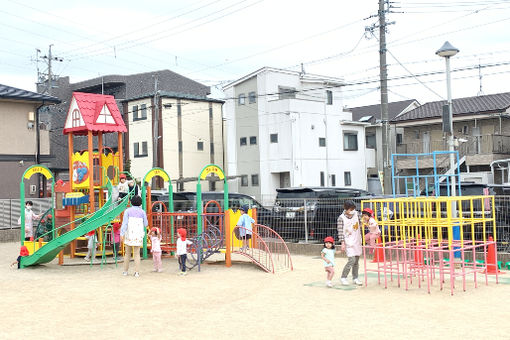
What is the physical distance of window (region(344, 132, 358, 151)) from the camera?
124ft

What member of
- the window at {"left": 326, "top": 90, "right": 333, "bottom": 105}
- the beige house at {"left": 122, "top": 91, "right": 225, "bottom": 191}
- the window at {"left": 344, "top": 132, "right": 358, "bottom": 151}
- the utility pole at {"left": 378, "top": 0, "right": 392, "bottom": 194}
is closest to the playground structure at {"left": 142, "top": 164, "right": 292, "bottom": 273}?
the utility pole at {"left": 378, "top": 0, "right": 392, "bottom": 194}

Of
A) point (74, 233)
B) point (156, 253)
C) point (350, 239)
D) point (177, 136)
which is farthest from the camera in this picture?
point (177, 136)

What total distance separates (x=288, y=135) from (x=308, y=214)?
61.5 feet

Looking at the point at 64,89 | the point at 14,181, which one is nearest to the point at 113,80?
the point at 64,89

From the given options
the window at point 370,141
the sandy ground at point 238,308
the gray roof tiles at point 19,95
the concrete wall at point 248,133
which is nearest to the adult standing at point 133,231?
the sandy ground at point 238,308

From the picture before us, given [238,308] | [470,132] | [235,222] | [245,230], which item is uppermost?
[470,132]

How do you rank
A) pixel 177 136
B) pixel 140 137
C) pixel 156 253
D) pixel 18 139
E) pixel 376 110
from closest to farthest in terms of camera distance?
pixel 156 253, pixel 18 139, pixel 177 136, pixel 140 137, pixel 376 110

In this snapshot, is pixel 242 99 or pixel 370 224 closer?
pixel 370 224

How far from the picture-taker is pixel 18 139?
26.0m

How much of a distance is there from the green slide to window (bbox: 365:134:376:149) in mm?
29102

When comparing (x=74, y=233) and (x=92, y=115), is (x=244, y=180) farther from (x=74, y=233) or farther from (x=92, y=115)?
(x=74, y=233)

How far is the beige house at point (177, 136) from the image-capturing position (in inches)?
1570

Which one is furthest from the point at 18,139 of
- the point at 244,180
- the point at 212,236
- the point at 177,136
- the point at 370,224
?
the point at 370,224

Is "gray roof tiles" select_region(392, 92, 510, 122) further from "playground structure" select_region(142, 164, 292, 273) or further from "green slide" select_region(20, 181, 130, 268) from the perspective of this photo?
"green slide" select_region(20, 181, 130, 268)
